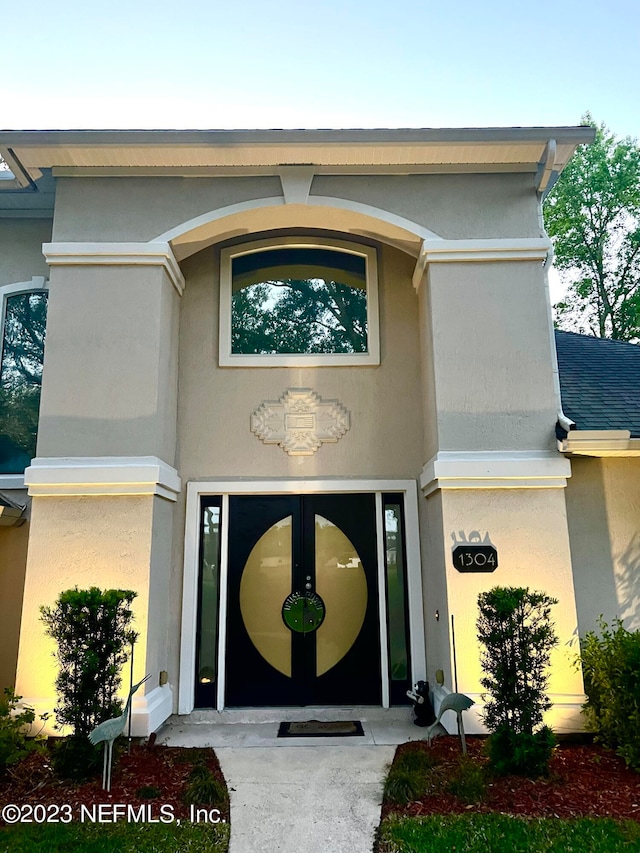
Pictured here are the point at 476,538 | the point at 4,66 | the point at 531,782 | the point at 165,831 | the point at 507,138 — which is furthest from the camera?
the point at 4,66

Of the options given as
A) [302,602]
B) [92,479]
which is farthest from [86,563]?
[302,602]

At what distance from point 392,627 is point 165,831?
11.6ft

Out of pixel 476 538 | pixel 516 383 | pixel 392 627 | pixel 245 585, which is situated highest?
pixel 516 383

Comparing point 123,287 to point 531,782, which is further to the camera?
point 123,287

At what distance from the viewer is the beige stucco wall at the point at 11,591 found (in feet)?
22.0

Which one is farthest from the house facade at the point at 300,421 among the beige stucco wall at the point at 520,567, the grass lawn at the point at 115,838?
the grass lawn at the point at 115,838

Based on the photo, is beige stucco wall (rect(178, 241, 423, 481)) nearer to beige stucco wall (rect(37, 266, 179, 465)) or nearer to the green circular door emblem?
beige stucco wall (rect(37, 266, 179, 465))

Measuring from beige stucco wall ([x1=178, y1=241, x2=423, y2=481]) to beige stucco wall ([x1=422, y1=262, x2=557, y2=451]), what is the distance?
2.93 ft

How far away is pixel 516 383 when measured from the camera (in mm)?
6344

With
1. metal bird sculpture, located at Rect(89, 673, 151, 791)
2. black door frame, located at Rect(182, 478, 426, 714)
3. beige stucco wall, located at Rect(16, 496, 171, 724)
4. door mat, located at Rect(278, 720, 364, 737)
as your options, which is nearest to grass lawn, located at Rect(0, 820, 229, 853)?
metal bird sculpture, located at Rect(89, 673, 151, 791)

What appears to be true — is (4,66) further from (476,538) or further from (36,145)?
(476,538)

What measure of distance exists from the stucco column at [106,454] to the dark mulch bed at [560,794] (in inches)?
111

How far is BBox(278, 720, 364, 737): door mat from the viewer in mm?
5992

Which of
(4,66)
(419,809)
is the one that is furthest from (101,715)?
(4,66)
